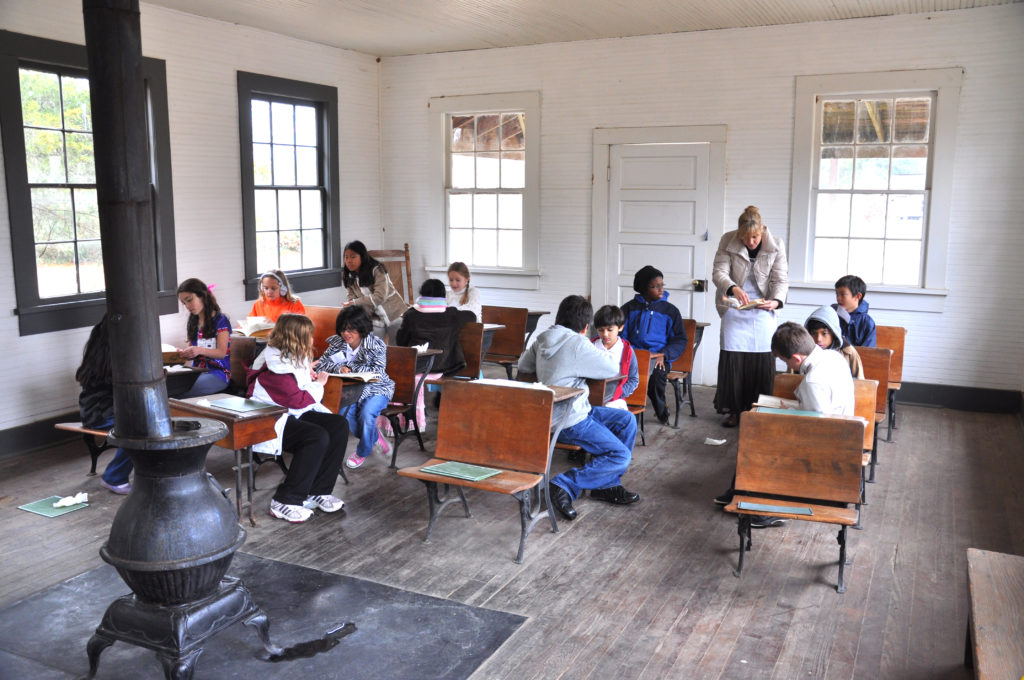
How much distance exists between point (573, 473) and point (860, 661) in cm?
206

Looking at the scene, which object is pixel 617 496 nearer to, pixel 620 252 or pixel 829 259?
pixel 829 259

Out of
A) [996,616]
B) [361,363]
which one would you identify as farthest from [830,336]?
[361,363]

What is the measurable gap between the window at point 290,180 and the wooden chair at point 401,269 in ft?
2.19

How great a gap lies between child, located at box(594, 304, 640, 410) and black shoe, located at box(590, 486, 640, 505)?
1.69 ft

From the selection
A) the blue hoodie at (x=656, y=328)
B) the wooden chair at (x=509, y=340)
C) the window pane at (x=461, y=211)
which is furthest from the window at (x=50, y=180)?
the blue hoodie at (x=656, y=328)

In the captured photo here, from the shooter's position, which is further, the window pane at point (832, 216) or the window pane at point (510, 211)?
the window pane at point (510, 211)

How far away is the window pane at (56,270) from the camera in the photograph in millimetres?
6773

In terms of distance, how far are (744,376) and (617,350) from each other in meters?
1.78

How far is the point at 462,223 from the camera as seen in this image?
10328 mm

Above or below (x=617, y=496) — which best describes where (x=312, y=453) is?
above

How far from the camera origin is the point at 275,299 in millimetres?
7449

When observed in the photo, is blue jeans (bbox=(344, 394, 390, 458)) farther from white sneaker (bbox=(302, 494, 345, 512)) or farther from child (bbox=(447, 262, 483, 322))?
child (bbox=(447, 262, 483, 322))

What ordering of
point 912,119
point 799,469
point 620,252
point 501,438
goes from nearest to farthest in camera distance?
1. point 799,469
2. point 501,438
3. point 912,119
4. point 620,252

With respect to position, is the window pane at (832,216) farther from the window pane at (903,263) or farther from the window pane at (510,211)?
the window pane at (510,211)
